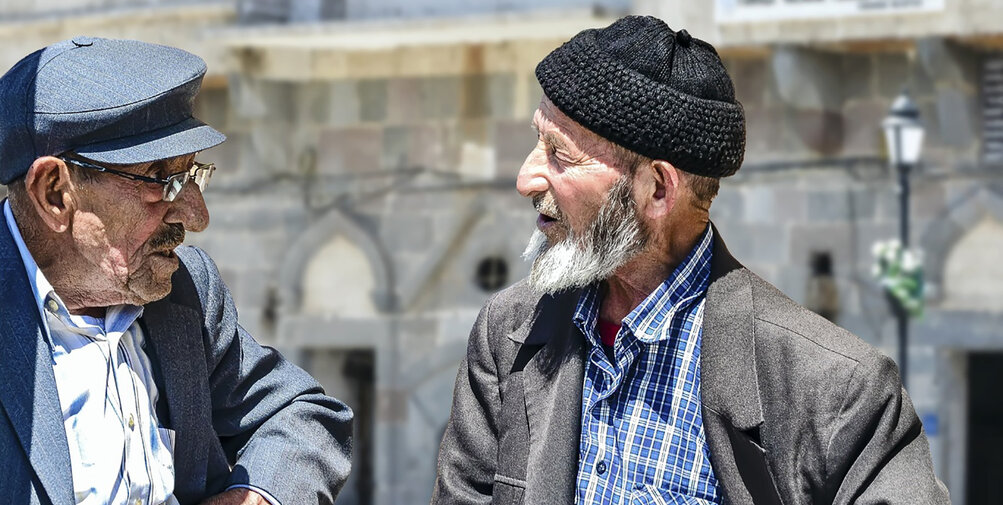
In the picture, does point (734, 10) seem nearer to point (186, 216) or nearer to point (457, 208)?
point (457, 208)

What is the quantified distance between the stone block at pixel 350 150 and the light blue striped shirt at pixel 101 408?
9.25 m

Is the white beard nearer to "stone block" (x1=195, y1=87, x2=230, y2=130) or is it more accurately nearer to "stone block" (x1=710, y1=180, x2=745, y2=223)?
"stone block" (x1=710, y1=180, x2=745, y2=223)

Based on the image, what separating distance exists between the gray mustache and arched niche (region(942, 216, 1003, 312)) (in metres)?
8.48

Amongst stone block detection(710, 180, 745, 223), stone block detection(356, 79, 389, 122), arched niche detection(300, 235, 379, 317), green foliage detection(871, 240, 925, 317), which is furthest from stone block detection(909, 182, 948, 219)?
arched niche detection(300, 235, 379, 317)

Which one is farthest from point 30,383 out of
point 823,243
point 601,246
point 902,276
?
point 823,243

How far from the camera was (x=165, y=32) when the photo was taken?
11.6m

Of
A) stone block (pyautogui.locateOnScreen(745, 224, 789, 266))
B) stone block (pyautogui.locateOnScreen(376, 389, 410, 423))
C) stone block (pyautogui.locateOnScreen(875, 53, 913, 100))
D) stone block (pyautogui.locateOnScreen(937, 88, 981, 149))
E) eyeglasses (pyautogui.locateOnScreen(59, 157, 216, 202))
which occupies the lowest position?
stone block (pyautogui.locateOnScreen(376, 389, 410, 423))

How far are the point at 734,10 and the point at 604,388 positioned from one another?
763 centimetres

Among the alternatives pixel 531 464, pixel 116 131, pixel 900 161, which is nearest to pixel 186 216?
pixel 116 131

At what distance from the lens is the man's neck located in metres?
3.17

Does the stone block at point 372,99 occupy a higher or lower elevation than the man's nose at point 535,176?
lower

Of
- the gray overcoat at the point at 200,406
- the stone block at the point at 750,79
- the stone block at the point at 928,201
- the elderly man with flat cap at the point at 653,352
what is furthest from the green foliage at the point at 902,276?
the gray overcoat at the point at 200,406

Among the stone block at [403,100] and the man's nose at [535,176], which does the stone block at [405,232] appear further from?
the man's nose at [535,176]

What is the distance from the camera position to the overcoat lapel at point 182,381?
3006 mm
